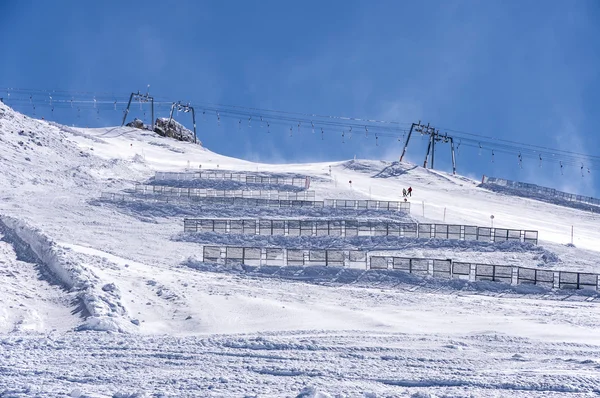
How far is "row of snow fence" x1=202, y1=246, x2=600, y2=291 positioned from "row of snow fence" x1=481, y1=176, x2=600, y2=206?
3951 cm

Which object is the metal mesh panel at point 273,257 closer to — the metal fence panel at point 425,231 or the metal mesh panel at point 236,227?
the metal mesh panel at point 236,227

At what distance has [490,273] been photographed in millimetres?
30812

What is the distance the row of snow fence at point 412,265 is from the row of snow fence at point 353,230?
605cm

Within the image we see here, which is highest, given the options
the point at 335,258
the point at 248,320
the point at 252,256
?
the point at 335,258

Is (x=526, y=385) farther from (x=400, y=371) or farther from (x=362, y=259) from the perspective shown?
(x=362, y=259)

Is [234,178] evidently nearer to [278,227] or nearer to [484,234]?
[278,227]

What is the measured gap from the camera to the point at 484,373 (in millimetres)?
14984

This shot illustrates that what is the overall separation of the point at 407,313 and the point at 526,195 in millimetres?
49827

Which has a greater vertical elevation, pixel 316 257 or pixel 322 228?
pixel 322 228

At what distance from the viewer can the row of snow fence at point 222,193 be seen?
51.5 meters

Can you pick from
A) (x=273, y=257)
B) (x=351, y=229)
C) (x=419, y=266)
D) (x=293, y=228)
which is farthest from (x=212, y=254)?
(x=351, y=229)

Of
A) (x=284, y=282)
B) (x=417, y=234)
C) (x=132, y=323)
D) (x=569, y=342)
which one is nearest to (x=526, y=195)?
(x=417, y=234)

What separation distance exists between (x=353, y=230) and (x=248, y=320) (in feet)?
65.2

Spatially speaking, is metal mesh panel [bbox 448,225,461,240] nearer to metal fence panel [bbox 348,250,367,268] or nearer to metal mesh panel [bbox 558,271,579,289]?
metal fence panel [bbox 348,250,367,268]
